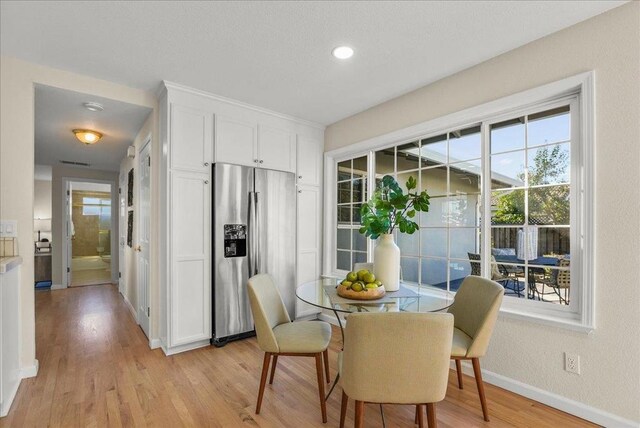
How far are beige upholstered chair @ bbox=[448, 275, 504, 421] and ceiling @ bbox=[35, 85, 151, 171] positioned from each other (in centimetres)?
331

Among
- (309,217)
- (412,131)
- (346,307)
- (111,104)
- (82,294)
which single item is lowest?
(82,294)

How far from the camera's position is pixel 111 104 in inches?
116

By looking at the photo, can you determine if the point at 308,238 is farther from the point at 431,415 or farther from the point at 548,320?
the point at 431,415

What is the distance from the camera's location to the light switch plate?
2.33 m

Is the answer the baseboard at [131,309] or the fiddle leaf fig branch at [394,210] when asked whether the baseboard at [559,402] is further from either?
the baseboard at [131,309]

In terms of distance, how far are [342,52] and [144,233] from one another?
2.80 metres

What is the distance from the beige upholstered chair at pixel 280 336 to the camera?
6.29ft

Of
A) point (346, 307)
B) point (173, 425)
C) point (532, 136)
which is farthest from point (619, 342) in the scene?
point (173, 425)

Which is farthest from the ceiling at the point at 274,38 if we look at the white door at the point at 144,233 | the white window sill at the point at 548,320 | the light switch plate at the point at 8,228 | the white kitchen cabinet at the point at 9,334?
the white window sill at the point at 548,320

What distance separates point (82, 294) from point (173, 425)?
185 inches

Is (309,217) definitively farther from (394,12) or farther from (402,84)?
(394,12)

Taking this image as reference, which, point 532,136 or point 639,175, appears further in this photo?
point 532,136

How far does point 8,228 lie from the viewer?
2.34 m

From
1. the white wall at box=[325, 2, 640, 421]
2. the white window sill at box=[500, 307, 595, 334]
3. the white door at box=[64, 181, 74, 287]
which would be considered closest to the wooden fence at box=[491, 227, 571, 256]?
the white wall at box=[325, 2, 640, 421]
